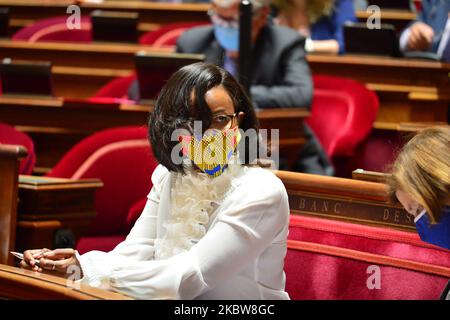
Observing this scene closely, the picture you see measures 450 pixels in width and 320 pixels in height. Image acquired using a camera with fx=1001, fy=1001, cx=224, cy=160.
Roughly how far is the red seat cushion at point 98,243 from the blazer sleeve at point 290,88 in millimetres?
1004

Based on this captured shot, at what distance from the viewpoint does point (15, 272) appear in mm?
2039

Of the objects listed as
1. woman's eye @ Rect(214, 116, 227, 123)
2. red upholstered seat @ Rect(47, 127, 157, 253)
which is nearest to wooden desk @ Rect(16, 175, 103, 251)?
red upholstered seat @ Rect(47, 127, 157, 253)

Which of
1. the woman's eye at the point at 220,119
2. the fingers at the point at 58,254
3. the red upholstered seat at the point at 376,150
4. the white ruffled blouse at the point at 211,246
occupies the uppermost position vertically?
the woman's eye at the point at 220,119

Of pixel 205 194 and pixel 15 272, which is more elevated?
pixel 205 194

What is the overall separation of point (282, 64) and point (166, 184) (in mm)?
2331

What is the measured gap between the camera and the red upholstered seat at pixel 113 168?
11.9 feet

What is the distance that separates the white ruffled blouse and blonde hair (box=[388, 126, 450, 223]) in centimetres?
25

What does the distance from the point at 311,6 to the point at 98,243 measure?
2.51 metres

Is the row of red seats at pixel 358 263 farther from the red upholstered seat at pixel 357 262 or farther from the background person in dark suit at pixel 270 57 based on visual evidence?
the background person in dark suit at pixel 270 57

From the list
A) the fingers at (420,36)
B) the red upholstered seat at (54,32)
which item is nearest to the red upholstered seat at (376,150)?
the fingers at (420,36)

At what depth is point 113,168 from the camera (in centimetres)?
363

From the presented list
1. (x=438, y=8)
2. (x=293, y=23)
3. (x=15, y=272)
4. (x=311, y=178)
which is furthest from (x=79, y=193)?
(x=293, y=23)

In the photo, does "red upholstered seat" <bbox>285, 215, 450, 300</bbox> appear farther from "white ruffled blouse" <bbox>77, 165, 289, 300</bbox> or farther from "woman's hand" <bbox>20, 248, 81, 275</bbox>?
"woman's hand" <bbox>20, 248, 81, 275</bbox>
